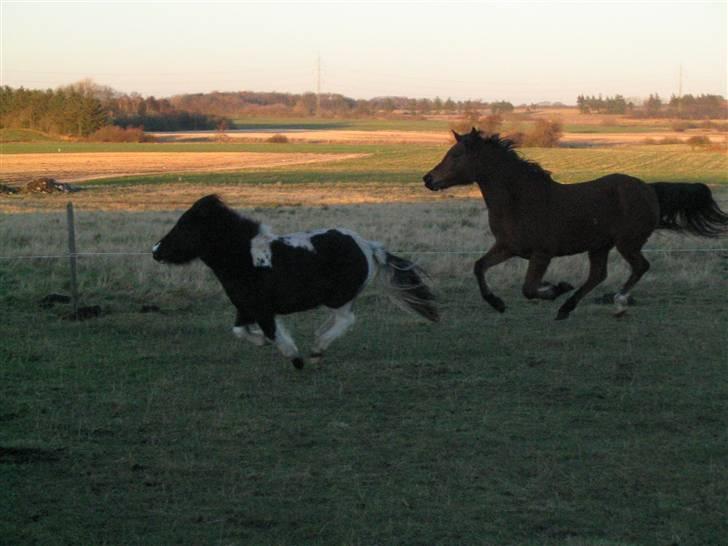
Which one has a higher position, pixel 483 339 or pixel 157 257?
pixel 157 257

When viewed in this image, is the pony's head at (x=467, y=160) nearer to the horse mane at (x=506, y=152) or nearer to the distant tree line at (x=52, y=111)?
the horse mane at (x=506, y=152)

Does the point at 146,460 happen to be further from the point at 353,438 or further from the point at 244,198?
the point at 244,198

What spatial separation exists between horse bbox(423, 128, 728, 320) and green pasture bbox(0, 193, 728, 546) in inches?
25.8

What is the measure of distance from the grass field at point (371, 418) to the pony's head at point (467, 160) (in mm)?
1525

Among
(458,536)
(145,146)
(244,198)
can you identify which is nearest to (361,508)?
(458,536)

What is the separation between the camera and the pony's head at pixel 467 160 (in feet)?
34.2

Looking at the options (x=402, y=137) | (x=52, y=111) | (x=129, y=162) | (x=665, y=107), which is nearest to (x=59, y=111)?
(x=52, y=111)

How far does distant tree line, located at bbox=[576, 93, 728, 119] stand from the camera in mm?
126125

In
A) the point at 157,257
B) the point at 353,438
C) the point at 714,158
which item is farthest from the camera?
the point at 714,158

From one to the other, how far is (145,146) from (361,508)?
8054cm

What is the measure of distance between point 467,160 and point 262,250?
263 cm

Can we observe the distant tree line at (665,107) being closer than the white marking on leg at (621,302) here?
No

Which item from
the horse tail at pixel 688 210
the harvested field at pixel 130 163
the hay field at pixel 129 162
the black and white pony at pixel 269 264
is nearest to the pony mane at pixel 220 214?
the black and white pony at pixel 269 264

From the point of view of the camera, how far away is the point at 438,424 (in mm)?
7258
